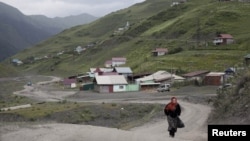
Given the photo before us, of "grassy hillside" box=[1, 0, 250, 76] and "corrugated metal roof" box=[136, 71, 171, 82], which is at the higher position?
"grassy hillside" box=[1, 0, 250, 76]

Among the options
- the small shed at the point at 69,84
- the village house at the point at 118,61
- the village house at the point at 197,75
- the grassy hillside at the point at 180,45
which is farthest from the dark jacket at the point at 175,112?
the village house at the point at 118,61

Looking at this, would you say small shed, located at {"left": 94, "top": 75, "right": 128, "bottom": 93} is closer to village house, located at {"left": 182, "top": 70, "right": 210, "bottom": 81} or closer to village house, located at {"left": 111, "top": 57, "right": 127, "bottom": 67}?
village house, located at {"left": 182, "top": 70, "right": 210, "bottom": 81}

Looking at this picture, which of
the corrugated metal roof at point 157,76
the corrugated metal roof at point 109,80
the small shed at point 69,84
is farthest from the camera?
the small shed at point 69,84

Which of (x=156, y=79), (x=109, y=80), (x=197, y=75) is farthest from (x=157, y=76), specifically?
(x=109, y=80)

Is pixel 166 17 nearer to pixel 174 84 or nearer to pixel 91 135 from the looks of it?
pixel 174 84

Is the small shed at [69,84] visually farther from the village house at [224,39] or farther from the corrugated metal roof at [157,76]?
the village house at [224,39]

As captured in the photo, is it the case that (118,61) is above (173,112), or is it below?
above

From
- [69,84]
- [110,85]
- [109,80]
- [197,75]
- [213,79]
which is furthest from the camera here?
[69,84]

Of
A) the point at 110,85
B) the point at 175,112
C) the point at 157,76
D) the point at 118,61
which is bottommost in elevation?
the point at 110,85

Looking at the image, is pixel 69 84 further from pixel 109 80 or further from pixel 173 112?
pixel 173 112

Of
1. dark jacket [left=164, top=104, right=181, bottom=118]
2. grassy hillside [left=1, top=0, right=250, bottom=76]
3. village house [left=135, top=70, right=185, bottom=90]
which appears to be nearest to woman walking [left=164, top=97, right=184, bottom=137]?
dark jacket [left=164, top=104, right=181, bottom=118]

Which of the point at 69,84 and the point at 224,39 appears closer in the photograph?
the point at 69,84

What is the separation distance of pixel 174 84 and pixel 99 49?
90009 mm

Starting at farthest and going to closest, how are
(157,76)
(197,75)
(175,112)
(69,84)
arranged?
(69,84) → (157,76) → (197,75) → (175,112)
